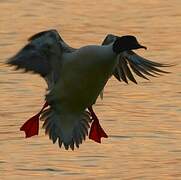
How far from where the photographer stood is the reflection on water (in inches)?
423

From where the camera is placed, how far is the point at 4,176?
10391 mm

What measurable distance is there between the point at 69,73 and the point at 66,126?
2.55 feet

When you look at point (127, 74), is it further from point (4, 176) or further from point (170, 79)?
point (170, 79)

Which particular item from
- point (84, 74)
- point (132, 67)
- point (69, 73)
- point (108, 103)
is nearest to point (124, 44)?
point (84, 74)

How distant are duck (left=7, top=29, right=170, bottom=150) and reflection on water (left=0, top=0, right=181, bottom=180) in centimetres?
52

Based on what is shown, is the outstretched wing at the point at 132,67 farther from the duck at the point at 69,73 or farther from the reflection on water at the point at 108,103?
the reflection on water at the point at 108,103

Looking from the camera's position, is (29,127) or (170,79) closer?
(29,127)

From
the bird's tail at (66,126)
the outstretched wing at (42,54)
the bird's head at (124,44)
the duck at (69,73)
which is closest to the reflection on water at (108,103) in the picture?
the bird's tail at (66,126)

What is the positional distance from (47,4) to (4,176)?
762 cm

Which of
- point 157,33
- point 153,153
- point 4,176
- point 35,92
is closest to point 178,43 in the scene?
point 157,33

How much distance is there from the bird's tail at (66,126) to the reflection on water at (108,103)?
1.31 ft

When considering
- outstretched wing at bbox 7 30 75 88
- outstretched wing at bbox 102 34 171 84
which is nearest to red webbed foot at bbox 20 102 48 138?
outstretched wing at bbox 7 30 75 88

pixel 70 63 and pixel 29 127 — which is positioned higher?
pixel 70 63

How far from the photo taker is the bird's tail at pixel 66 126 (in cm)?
1001
